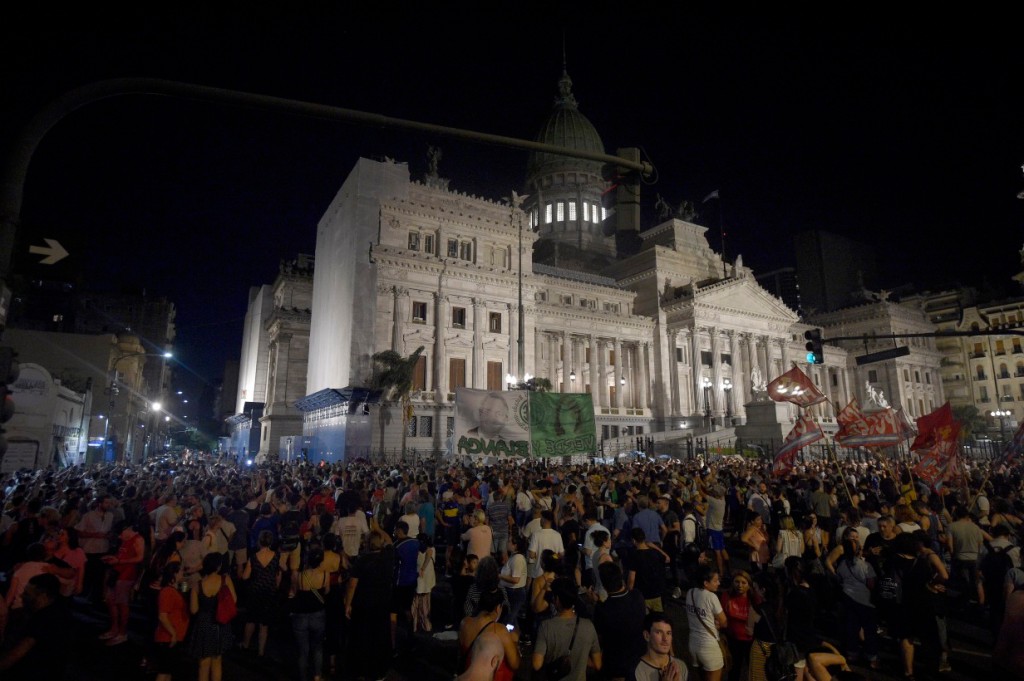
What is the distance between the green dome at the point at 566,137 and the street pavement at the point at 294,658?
6491cm

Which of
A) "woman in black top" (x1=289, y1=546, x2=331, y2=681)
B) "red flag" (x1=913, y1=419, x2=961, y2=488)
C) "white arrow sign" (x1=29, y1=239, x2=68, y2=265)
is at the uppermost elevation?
"white arrow sign" (x1=29, y1=239, x2=68, y2=265)

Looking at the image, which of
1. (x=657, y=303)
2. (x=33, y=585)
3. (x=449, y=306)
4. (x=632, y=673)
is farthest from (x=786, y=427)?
(x=33, y=585)

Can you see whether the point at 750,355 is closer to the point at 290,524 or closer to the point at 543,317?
the point at 543,317

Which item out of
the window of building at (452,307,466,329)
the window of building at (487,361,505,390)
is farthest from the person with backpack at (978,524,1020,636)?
the window of building at (452,307,466,329)

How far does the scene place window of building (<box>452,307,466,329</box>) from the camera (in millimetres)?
42062

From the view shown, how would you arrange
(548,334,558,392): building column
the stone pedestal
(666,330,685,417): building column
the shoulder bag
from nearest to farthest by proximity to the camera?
the shoulder bag → the stone pedestal → (548,334,558,392): building column → (666,330,685,417): building column

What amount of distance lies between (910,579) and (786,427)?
38816 mm

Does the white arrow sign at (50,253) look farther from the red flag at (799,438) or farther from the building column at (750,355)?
the building column at (750,355)

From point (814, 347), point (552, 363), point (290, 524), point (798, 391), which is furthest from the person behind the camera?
point (552, 363)

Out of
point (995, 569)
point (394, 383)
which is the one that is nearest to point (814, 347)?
point (995, 569)

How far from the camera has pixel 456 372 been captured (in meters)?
41.3

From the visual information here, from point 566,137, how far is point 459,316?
122 ft

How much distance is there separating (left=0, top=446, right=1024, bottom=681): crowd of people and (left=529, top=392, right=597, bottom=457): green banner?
6.44 metres

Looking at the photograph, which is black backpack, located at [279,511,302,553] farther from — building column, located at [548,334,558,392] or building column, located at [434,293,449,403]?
building column, located at [548,334,558,392]
